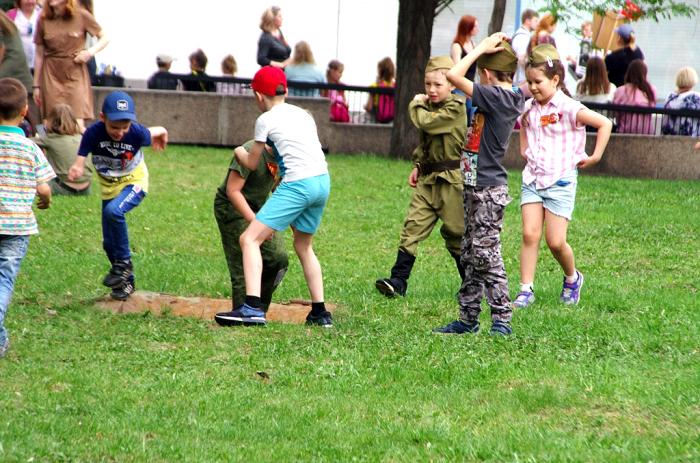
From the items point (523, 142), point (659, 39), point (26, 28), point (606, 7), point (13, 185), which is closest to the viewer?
point (13, 185)

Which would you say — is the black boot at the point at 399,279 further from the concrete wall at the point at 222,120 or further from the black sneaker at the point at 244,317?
the concrete wall at the point at 222,120

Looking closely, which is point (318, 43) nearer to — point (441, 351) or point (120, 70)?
point (120, 70)

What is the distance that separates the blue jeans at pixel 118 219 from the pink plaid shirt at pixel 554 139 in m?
2.78

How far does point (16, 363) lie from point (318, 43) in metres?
15.0

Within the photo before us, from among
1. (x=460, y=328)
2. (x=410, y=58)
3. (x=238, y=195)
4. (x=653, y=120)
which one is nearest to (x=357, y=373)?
(x=460, y=328)

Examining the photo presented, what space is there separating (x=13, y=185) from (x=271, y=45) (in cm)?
1047

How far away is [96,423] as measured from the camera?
5.48 m

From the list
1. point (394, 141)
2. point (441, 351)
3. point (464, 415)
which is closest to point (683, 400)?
point (464, 415)

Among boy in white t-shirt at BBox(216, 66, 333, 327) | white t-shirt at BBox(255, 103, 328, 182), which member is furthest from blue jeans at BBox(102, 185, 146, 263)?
white t-shirt at BBox(255, 103, 328, 182)

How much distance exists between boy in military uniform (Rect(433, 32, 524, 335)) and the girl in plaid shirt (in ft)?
3.06

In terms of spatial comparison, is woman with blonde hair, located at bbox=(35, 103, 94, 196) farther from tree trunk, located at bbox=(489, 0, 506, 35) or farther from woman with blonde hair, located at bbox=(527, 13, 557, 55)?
tree trunk, located at bbox=(489, 0, 506, 35)

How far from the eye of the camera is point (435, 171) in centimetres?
910

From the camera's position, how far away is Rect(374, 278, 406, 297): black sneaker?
9.15 meters

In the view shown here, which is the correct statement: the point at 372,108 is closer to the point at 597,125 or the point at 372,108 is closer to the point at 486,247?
the point at 597,125
